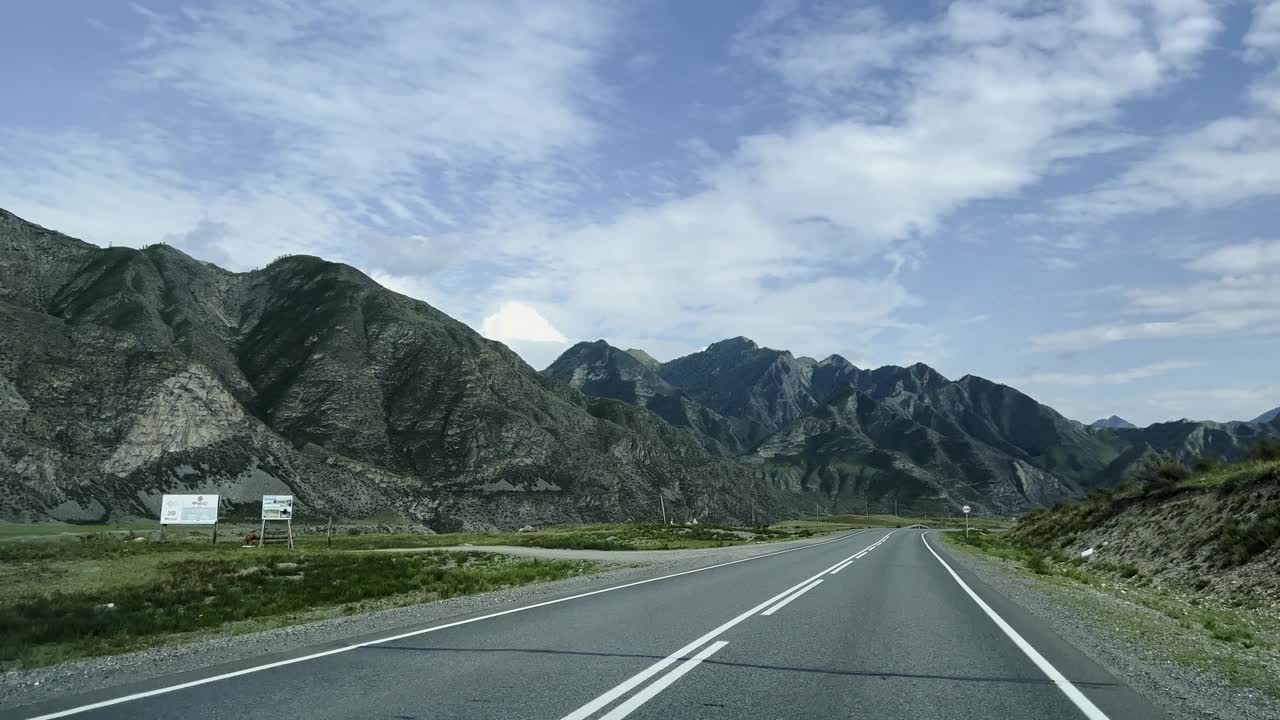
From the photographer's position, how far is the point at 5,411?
300ft

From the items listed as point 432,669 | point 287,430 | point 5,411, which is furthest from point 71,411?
point 432,669

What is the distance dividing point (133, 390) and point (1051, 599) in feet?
400

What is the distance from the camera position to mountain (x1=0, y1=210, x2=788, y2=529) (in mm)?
99875

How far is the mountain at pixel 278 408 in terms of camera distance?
328 feet

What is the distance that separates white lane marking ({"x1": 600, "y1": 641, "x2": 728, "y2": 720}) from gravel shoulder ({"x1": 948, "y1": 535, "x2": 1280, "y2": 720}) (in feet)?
14.7

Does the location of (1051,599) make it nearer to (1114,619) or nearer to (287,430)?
(1114,619)

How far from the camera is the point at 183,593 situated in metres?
20.8

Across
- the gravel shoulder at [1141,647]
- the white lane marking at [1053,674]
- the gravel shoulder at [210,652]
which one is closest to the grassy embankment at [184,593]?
the gravel shoulder at [210,652]

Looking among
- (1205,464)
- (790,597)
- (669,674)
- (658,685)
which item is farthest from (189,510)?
(1205,464)

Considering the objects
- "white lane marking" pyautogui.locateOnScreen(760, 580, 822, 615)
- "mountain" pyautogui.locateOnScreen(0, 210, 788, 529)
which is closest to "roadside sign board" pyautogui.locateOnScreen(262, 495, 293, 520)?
"mountain" pyautogui.locateOnScreen(0, 210, 788, 529)

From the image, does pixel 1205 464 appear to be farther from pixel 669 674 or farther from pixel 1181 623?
pixel 669 674

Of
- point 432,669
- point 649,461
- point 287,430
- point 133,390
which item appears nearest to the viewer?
point 432,669

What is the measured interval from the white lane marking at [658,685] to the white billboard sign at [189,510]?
61.2 metres

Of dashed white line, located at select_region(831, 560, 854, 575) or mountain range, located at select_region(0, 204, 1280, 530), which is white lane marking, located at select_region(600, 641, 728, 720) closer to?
dashed white line, located at select_region(831, 560, 854, 575)
